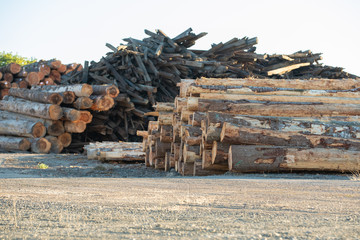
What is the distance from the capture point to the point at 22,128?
615 inches

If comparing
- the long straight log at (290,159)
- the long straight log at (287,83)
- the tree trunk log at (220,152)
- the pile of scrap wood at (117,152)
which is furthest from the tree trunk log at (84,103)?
the long straight log at (290,159)

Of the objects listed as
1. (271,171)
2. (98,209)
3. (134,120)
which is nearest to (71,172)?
(271,171)

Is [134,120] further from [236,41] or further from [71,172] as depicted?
[71,172]

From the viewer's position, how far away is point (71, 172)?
30.7ft

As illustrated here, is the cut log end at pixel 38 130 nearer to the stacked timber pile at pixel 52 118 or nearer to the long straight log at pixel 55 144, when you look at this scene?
the stacked timber pile at pixel 52 118

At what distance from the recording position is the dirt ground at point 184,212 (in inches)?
107

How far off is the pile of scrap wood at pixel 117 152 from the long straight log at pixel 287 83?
163 inches

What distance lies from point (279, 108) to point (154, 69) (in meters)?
9.63

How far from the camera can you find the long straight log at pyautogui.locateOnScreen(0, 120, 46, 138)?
50.3ft

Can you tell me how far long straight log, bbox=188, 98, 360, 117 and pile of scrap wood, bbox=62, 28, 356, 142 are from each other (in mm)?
8322

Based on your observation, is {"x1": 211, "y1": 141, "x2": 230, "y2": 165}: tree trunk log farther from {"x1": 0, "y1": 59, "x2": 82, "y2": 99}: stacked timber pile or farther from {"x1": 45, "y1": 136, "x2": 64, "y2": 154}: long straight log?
{"x1": 0, "y1": 59, "x2": 82, "y2": 99}: stacked timber pile

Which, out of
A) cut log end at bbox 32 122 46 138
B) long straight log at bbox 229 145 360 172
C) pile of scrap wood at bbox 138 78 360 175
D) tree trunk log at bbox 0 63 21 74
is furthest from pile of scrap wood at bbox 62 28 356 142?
long straight log at bbox 229 145 360 172

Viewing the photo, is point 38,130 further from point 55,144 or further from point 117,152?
point 117,152

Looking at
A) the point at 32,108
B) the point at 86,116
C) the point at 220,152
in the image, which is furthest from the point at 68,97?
the point at 220,152
